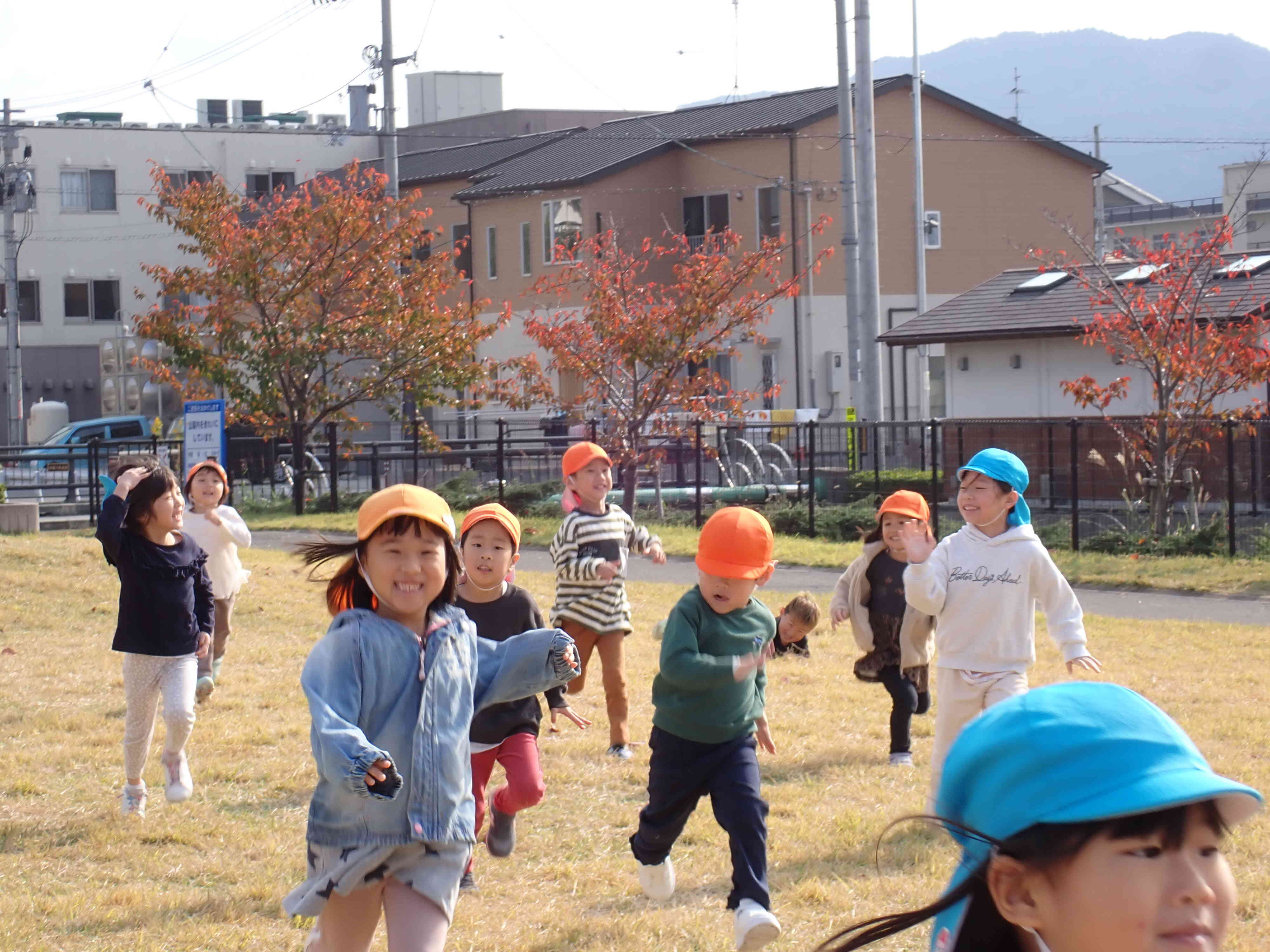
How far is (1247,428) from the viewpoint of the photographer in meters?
15.4

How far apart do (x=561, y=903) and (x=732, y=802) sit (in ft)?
2.86

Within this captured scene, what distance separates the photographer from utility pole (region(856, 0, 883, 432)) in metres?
20.6

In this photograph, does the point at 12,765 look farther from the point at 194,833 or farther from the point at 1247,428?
the point at 1247,428

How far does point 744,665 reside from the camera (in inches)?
184

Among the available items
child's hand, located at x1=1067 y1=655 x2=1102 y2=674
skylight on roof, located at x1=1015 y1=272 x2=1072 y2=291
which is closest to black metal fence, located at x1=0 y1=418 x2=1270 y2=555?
skylight on roof, located at x1=1015 y1=272 x2=1072 y2=291

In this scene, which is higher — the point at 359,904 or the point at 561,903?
the point at 359,904

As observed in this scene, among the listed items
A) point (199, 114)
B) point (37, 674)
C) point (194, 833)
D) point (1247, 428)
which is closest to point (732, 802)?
point (194, 833)

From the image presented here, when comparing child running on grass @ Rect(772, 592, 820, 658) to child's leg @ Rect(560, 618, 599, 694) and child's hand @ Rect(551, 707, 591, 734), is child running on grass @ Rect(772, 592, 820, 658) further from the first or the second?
child's leg @ Rect(560, 618, 599, 694)

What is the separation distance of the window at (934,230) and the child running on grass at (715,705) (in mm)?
32904

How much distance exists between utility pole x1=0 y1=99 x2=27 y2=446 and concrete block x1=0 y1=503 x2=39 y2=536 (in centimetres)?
2068

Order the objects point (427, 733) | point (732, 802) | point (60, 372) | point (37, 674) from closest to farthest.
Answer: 1. point (427, 733)
2. point (732, 802)
3. point (37, 674)
4. point (60, 372)

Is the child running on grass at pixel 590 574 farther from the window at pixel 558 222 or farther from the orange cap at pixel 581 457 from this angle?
the window at pixel 558 222

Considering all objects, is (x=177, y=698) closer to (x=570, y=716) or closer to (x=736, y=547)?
(x=570, y=716)

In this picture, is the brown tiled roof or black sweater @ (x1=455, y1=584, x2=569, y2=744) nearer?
black sweater @ (x1=455, y1=584, x2=569, y2=744)
